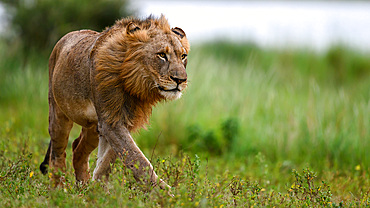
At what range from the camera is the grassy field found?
4.64 metres

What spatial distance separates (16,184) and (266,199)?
253 centimetres

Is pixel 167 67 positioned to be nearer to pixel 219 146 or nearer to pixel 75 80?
pixel 75 80

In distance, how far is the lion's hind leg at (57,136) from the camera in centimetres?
557

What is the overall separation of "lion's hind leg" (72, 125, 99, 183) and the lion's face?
1502 mm

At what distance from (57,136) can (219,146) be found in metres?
3.65

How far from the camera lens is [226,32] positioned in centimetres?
1694

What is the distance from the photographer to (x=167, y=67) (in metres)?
4.42

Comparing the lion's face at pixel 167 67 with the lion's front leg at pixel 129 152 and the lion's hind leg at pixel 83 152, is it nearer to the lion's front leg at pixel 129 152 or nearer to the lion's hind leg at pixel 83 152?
the lion's front leg at pixel 129 152

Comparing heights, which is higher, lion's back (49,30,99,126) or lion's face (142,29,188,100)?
lion's face (142,29,188,100)

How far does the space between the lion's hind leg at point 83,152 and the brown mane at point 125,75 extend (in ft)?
3.55

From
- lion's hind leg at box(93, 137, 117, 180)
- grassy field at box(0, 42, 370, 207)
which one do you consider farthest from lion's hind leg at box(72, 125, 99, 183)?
lion's hind leg at box(93, 137, 117, 180)

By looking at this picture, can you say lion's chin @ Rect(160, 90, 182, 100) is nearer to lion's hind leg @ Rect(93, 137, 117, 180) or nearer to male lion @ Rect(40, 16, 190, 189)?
male lion @ Rect(40, 16, 190, 189)

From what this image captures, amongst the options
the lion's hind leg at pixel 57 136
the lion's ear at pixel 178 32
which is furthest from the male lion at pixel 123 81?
the lion's hind leg at pixel 57 136

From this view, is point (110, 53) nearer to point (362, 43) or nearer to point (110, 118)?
point (110, 118)
